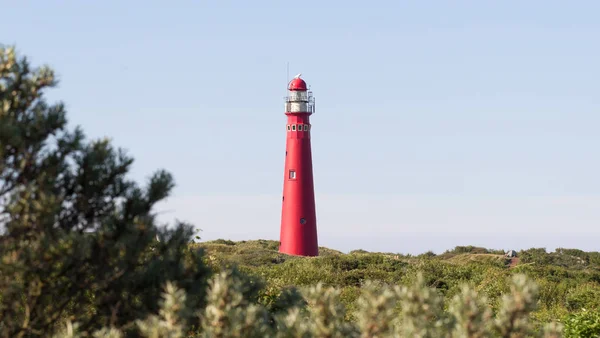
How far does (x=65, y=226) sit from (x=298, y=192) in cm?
3880

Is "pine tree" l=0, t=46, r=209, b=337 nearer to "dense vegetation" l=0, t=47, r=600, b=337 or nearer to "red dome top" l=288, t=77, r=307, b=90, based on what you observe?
"dense vegetation" l=0, t=47, r=600, b=337

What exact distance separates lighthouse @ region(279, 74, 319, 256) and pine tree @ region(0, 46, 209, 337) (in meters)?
38.1

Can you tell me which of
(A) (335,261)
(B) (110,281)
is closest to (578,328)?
(B) (110,281)

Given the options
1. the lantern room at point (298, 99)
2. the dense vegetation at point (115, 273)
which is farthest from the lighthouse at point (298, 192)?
the dense vegetation at point (115, 273)

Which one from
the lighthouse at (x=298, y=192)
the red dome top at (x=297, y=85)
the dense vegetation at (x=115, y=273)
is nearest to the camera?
the dense vegetation at (x=115, y=273)

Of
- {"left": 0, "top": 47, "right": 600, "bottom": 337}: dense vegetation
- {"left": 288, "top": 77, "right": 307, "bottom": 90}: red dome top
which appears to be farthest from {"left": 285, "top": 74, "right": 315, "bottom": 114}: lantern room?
{"left": 0, "top": 47, "right": 600, "bottom": 337}: dense vegetation

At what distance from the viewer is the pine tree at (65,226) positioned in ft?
→ 33.3

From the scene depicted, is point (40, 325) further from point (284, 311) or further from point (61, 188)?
point (284, 311)

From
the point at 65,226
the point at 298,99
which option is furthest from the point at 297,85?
the point at 65,226

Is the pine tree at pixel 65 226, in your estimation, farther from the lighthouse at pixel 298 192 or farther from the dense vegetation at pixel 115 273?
the lighthouse at pixel 298 192

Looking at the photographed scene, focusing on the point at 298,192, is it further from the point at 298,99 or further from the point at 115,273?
the point at 115,273

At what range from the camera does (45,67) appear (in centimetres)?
1088

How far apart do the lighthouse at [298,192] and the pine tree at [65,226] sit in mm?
38103

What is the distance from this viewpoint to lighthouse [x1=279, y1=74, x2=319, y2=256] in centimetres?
4969
